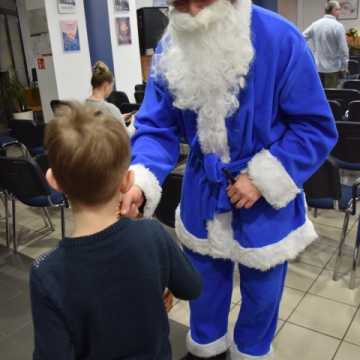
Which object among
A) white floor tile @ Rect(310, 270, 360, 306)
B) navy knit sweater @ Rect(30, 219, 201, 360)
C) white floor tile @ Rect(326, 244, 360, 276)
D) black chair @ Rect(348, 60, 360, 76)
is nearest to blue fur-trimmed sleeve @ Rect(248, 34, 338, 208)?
navy knit sweater @ Rect(30, 219, 201, 360)

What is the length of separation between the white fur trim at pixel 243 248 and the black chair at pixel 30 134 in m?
2.95

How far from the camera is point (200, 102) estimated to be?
1.32 meters

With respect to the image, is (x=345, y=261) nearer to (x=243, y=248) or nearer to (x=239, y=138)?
(x=243, y=248)

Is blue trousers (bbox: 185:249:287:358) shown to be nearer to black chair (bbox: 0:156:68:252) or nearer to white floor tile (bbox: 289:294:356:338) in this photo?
white floor tile (bbox: 289:294:356:338)

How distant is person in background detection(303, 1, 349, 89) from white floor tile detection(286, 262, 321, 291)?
13.6 ft

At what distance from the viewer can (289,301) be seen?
7.68ft

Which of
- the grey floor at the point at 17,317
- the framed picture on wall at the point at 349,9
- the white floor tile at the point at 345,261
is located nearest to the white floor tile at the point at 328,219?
the white floor tile at the point at 345,261

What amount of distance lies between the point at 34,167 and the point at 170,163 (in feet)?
4.89

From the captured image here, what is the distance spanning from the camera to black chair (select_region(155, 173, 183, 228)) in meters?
2.18

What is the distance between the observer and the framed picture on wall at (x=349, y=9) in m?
10.4

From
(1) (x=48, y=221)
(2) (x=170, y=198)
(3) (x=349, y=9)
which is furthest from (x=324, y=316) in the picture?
(3) (x=349, y=9)

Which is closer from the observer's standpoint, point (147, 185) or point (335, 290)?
point (147, 185)

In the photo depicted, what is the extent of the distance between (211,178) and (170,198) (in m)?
0.92

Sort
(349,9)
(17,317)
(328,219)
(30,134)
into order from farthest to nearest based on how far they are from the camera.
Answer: (349,9), (30,134), (328,219), (17,317)
